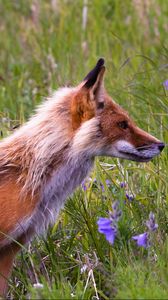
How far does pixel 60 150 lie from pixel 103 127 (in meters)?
0.36

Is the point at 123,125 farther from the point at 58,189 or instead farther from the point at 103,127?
the point at 58,189

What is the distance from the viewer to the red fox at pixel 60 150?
5.86 meters

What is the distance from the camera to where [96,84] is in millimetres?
5973

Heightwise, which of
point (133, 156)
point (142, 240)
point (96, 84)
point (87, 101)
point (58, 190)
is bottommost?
point (142, 240)

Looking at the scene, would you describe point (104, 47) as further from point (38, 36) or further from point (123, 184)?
point (123, 184)

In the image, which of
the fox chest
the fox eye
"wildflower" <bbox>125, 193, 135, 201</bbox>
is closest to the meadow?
"wildflower" <bbox>125, 193, 135, 201</bbox>

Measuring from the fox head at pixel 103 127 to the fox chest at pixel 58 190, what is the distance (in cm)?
17

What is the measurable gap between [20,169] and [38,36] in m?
5.64

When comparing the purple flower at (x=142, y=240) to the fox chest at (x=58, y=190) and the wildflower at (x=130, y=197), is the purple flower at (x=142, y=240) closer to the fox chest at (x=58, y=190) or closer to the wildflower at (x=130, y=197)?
the fox chest at (x=58, y=190)

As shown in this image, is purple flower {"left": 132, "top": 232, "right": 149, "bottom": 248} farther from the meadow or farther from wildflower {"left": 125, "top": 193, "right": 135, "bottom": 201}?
wildflower {"left": 125, "top": 193, "right": 135, "bottom": 201}

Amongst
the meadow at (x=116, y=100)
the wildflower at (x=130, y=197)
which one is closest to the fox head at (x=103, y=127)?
the meadow at (x=116, y=100)

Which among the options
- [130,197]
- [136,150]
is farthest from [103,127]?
[130,197]

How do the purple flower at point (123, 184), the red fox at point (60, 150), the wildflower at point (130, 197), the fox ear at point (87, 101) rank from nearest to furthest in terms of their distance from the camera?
the red fox at point (60, 150), the fox ear at point (87, 101), the wildflower at point (130, 197), the purple flower at point (123, 184)

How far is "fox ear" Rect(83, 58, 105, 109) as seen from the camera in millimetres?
5891
